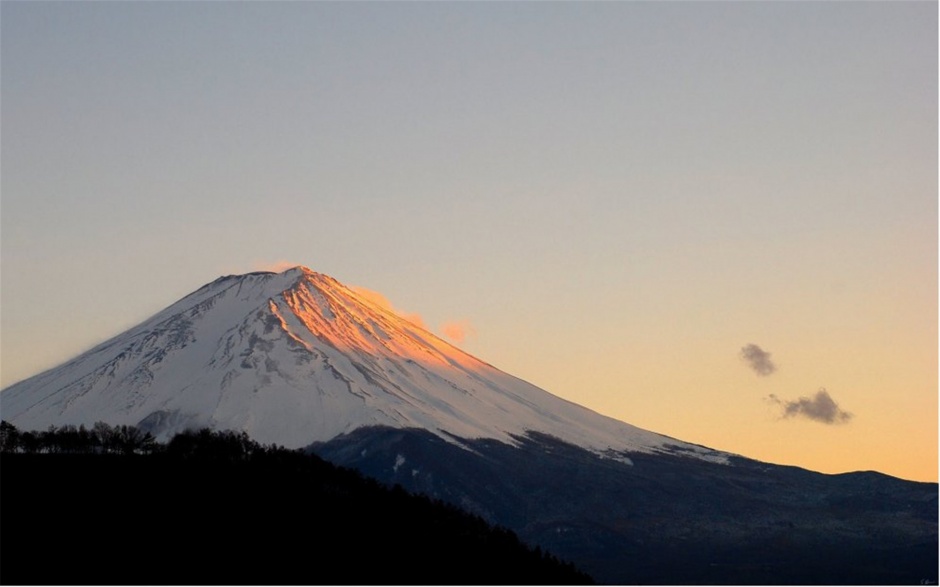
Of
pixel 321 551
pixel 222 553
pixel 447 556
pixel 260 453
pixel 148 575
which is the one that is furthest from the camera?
pixel 260 453

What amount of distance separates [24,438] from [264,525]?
42.4 metres

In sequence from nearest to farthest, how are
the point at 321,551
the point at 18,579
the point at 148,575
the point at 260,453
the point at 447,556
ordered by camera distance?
the point at 18,579 < the point at 148,575 < the point at 321,551 < the point at 447,556 < the point at 260,453

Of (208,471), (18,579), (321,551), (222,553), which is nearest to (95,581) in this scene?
(18,579)

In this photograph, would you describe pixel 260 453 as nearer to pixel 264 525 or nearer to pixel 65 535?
pixel 264 525

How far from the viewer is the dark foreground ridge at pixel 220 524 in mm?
128875

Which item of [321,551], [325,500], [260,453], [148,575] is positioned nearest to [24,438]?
[260,453]

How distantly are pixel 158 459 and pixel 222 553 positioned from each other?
28.3 m

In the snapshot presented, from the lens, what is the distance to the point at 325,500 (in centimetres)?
16450

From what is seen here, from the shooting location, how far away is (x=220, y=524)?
146 metres

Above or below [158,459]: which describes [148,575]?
below

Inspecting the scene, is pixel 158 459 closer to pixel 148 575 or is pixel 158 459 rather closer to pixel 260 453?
pixel 260 453

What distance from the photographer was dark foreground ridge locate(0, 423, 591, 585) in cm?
12888

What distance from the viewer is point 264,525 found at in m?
150

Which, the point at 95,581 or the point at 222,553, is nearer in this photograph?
the point at 95,581
